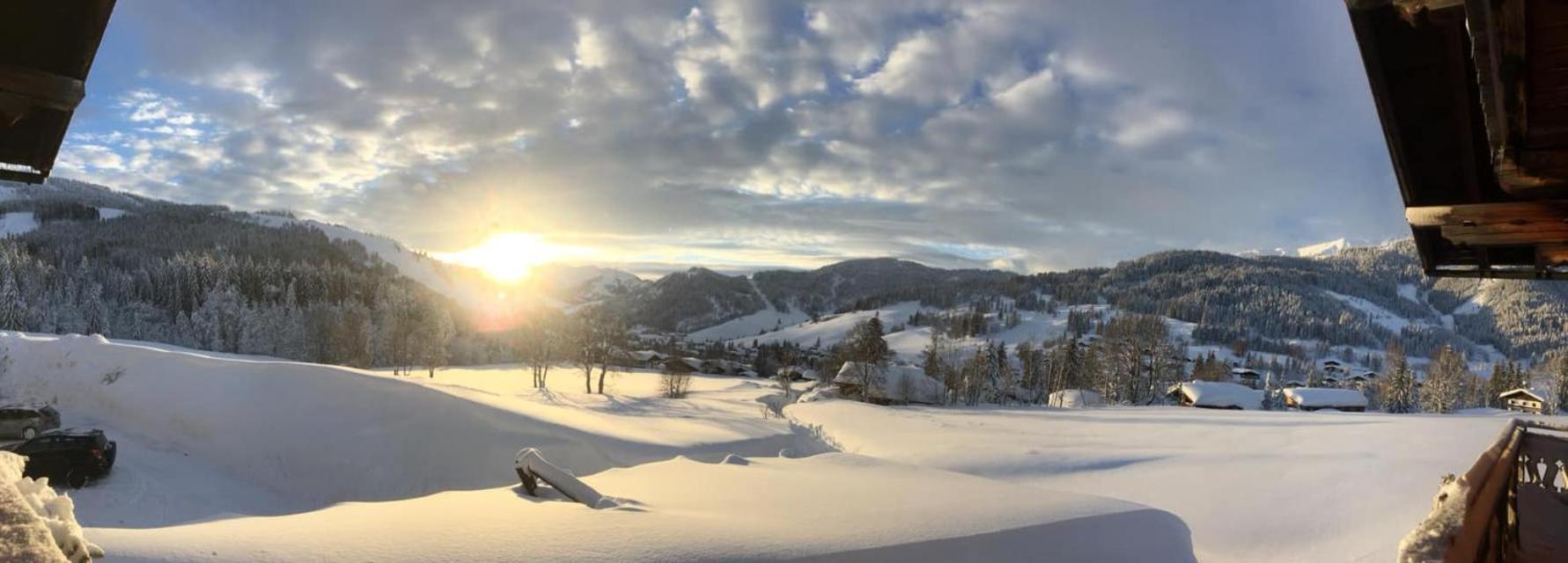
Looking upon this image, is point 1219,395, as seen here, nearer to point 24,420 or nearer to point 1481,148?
point 1481,148

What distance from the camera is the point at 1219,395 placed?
6184 centimetres

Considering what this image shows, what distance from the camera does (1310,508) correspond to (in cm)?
1605

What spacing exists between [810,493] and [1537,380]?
109660 millimetres

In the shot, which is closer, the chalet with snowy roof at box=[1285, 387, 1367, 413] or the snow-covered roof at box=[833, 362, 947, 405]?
the snow-covered roof at box=[833, 362, 947, 405]

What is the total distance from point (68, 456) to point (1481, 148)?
2083cm

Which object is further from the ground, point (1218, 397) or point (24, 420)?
point (1218, 397)

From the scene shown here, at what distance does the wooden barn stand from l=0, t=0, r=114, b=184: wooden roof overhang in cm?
571

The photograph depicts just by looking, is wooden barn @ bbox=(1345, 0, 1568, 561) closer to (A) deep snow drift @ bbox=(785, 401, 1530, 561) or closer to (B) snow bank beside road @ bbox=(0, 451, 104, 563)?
(B) snow bank beside road @ bbox=(0, 451, 104, 563)

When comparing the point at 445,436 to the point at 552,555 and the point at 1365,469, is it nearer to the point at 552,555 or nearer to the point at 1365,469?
the point at 552,555

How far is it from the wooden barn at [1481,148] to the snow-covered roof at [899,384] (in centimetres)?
5226

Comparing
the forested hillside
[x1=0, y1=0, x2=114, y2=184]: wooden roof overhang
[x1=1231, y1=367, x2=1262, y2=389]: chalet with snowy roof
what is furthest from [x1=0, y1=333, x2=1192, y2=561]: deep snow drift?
[x1=1231, y1=367, x2=1262, y2=389]: chalet with snowy roof

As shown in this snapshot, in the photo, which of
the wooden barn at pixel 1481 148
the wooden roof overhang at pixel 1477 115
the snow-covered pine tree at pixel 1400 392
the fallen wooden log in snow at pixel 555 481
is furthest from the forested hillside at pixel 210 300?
the snow-covered pine tree at pixel 1400 392

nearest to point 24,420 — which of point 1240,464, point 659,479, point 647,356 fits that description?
point 659,479

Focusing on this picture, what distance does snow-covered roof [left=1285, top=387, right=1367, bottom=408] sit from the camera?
60547 millimetres
